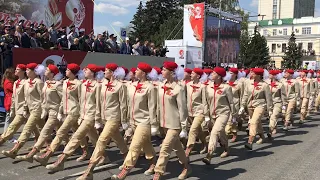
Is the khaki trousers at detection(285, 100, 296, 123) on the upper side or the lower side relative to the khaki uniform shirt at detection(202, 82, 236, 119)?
lower

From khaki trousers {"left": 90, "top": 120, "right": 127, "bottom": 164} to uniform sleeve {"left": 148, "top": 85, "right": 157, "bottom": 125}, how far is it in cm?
81

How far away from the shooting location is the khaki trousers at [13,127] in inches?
313

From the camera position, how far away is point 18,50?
13.3 m

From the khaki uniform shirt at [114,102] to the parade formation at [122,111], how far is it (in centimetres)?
2

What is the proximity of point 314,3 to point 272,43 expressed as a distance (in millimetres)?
30869

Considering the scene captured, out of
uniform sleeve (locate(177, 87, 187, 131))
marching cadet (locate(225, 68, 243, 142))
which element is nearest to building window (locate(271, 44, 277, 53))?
marching cadet (locate(225, 68, 243, 142))

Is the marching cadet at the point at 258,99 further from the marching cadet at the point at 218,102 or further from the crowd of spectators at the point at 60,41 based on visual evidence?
the crowd of spectators at the point at 60,41

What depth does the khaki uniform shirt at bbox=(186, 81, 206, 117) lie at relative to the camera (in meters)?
8.55

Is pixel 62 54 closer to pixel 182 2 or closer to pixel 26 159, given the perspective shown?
pixel 26 159

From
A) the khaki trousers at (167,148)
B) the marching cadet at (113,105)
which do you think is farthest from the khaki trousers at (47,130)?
the khaki trousers at (167,148)

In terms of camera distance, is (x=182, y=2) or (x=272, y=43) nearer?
(x=182, y=2)

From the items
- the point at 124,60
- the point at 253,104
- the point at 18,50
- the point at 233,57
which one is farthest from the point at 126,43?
the point at 233,57

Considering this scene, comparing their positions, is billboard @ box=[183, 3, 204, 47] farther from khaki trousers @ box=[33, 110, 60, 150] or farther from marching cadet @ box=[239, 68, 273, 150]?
khaki trousers @ box=[33, 110, 60, 150]

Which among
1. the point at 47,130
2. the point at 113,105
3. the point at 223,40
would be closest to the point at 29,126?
the point at 47,130
